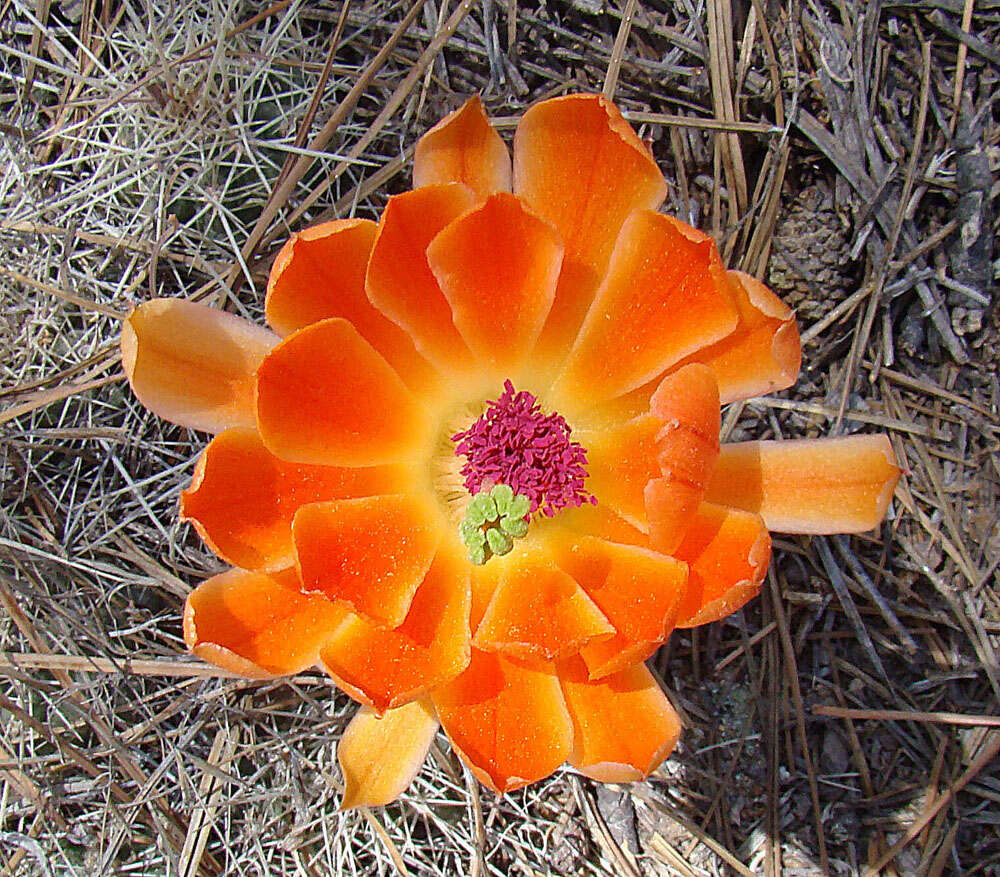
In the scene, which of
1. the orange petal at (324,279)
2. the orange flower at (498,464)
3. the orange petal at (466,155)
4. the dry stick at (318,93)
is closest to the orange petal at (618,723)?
the orange flower at (498,464)

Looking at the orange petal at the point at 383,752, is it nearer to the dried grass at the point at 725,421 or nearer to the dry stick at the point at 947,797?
the dried grass at the point at 725,421

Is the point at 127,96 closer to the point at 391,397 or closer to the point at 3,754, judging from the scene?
the point at 391,397

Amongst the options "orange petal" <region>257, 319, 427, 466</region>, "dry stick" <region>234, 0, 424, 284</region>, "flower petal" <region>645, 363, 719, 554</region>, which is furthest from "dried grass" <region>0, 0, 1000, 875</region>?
"flower petal" <region>645, 363, 719, 554</region>

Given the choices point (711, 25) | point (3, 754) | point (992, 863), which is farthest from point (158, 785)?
point (711, 25)

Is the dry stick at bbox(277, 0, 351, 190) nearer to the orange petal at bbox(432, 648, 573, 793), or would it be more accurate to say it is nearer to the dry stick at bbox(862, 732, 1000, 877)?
the orange petal at bbox(432, 648, 573, 793)

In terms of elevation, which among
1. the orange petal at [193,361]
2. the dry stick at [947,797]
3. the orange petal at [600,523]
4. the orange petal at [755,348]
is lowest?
the dry stick at [947,797]

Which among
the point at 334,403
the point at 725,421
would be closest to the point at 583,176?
the point at 334,403
